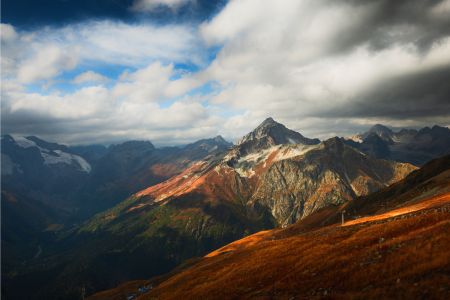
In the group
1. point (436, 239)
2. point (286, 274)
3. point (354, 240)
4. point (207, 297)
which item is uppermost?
point (436, 239)

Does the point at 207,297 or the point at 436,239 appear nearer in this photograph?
the point at 436,239

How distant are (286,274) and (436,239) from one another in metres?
15.6

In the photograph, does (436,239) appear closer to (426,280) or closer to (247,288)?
(426,280)

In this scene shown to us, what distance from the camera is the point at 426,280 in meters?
21.6

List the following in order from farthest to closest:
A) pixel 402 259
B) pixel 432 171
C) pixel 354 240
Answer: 1. pixel 432 171
2. pixel 354 240
3. pixel 402 259

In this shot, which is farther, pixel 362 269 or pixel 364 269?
pixel 362 269

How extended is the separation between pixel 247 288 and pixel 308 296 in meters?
12.1

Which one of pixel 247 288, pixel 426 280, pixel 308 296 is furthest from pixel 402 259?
pixel 247 288

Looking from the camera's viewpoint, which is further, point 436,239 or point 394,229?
point 394,229

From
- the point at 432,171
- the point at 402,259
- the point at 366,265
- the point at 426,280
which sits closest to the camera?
the point at 426,280

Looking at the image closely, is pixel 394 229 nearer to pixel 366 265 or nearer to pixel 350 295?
pixel 366 265

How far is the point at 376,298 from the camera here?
71.7 ft

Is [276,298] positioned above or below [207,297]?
above

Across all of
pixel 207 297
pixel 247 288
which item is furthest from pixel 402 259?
pixel 207 297
